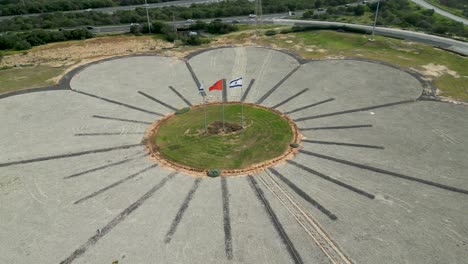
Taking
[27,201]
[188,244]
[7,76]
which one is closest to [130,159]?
[27,201]

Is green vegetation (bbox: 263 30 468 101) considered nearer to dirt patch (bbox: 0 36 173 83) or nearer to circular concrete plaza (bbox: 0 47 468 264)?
circular concrete plaza (bbox: 0 47 468 264)

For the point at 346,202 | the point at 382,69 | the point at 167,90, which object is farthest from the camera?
the point at 382,69

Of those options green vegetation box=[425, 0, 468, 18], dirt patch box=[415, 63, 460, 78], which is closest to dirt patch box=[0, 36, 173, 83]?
dirt patch box=[415, 63, 460, 78]

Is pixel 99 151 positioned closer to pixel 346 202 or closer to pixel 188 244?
pixel 188 244

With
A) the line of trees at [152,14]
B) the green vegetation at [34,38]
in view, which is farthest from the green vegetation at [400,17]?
the green vegetation at [34,38]

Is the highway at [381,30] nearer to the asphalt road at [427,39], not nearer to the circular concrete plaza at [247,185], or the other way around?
the asphalt road at [427,39]

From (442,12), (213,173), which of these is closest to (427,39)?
(442,12)
